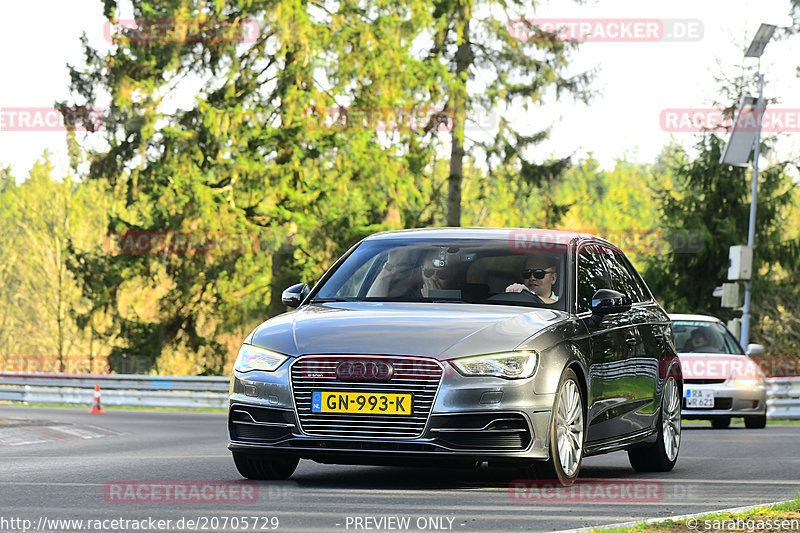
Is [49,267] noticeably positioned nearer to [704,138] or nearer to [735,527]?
[704,138]

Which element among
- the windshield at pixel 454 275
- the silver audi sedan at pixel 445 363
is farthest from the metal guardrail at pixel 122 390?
the silver audi sedan at pixel 445 363

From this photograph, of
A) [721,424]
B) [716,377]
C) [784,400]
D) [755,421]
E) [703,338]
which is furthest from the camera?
[784,400]

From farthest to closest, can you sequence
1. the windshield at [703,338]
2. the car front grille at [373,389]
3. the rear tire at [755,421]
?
1. the windshield at [703,338]
2. the rear tire at [755,421]
3. the car front grille at [373,389]

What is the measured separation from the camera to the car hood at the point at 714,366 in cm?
2050

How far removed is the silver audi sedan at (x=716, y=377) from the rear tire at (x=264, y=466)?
10.6 meters

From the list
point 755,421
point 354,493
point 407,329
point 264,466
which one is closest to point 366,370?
point 407,329

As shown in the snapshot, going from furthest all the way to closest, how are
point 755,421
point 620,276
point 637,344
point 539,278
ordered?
point 755,421, point 620,276, point 637,344, point 539,278

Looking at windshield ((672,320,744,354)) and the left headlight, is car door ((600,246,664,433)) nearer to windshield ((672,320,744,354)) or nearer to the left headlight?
the left headlight

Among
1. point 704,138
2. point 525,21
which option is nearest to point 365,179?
point 525,21

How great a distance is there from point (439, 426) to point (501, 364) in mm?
548

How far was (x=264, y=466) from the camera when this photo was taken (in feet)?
33.4

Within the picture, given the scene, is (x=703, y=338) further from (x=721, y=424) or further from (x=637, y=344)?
(x=637, y=344)

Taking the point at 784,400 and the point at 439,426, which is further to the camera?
the point at 784,400

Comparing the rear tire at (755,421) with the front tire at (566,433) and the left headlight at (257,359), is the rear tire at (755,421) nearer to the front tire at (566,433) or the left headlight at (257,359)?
the front tire at (566,433)
